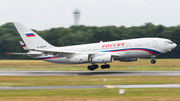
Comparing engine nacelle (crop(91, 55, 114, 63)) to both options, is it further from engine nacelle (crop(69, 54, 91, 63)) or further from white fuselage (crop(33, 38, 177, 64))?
engine nacelle (crop(69, 54, 91, 63))

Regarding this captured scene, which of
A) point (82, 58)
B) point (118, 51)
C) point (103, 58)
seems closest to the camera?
point (103, 58)

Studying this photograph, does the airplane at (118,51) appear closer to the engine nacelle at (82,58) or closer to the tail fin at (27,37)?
the engine nacelle at (82,58)

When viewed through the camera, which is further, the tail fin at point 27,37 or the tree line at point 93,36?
the tree line at point 93,36

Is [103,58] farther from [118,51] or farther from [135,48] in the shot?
[135,48]

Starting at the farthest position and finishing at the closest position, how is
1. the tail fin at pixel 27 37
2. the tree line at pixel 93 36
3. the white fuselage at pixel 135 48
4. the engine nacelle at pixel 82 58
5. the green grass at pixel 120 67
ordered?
the tree line at pixel 93 36
the green grass at pixel 120 67
the tail fin at pixel 27 37
the white fuselage at pixel 135 48
the engine nacelle at pixel 82 58

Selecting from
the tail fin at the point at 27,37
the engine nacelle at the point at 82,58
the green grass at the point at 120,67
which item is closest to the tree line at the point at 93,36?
the green grass at the point at 120,67

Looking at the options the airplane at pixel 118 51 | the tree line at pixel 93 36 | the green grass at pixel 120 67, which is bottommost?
the green grass at pixel 120 67

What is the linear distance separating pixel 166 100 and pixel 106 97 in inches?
153

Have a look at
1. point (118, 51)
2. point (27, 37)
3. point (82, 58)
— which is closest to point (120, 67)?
point (118, 51)

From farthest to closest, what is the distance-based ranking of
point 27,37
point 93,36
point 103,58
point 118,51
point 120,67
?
1. point 93,36
2. point 120,67
3. point 27,37
4. point 118,51
5. point 103,58

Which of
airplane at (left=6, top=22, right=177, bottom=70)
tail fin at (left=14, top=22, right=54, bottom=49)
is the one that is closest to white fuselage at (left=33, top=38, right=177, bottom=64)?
airplane at (left=6, top=22, right=177, bottom=70)

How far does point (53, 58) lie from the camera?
137 ft

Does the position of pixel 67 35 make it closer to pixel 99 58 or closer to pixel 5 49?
pixel 5 49

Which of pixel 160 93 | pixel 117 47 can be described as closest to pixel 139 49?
pixel 117 47
